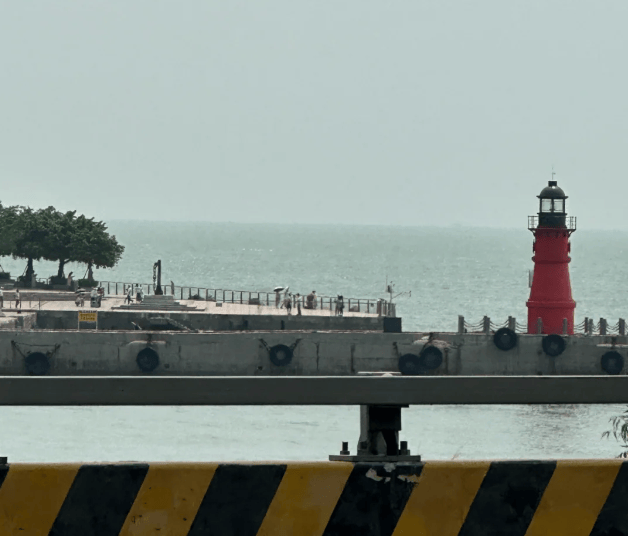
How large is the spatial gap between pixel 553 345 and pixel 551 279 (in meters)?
2.97

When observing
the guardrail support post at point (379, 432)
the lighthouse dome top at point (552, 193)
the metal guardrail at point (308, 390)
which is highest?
the lighthouse dome top at point (552, 193)

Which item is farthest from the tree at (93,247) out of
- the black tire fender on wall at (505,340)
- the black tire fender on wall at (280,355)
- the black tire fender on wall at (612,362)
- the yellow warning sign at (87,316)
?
the black tire fender on wall at (612,362)

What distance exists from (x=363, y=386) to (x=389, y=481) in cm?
29

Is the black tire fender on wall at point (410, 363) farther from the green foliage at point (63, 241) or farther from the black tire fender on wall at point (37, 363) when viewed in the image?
the green foliage at point (63, 241)

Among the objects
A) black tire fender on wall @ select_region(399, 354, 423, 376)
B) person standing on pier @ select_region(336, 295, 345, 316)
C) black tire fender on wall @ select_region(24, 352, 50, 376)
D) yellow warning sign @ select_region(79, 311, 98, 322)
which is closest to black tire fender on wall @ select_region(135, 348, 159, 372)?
black tire fender on wall @ select_region(24, 352, 50, 376)

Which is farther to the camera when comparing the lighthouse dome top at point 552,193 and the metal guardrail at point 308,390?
the lighthouse dome top at point 552,193

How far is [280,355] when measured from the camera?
155ft

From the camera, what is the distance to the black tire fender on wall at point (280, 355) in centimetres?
4716

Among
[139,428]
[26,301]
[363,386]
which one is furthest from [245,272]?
[363,386]

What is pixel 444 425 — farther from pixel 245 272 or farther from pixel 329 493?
pixel 245 272

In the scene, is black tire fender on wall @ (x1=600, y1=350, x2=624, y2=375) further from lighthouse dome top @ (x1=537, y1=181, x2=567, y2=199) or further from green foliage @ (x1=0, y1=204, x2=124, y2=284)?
green foliage @ (x1=0, y1=204, x2=124, y2=284)

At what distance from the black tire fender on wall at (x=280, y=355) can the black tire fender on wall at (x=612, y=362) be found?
43.2 ft

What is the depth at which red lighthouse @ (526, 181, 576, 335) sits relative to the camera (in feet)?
167

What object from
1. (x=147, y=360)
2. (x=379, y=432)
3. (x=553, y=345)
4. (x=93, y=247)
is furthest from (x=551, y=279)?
(x=379, y=432)
